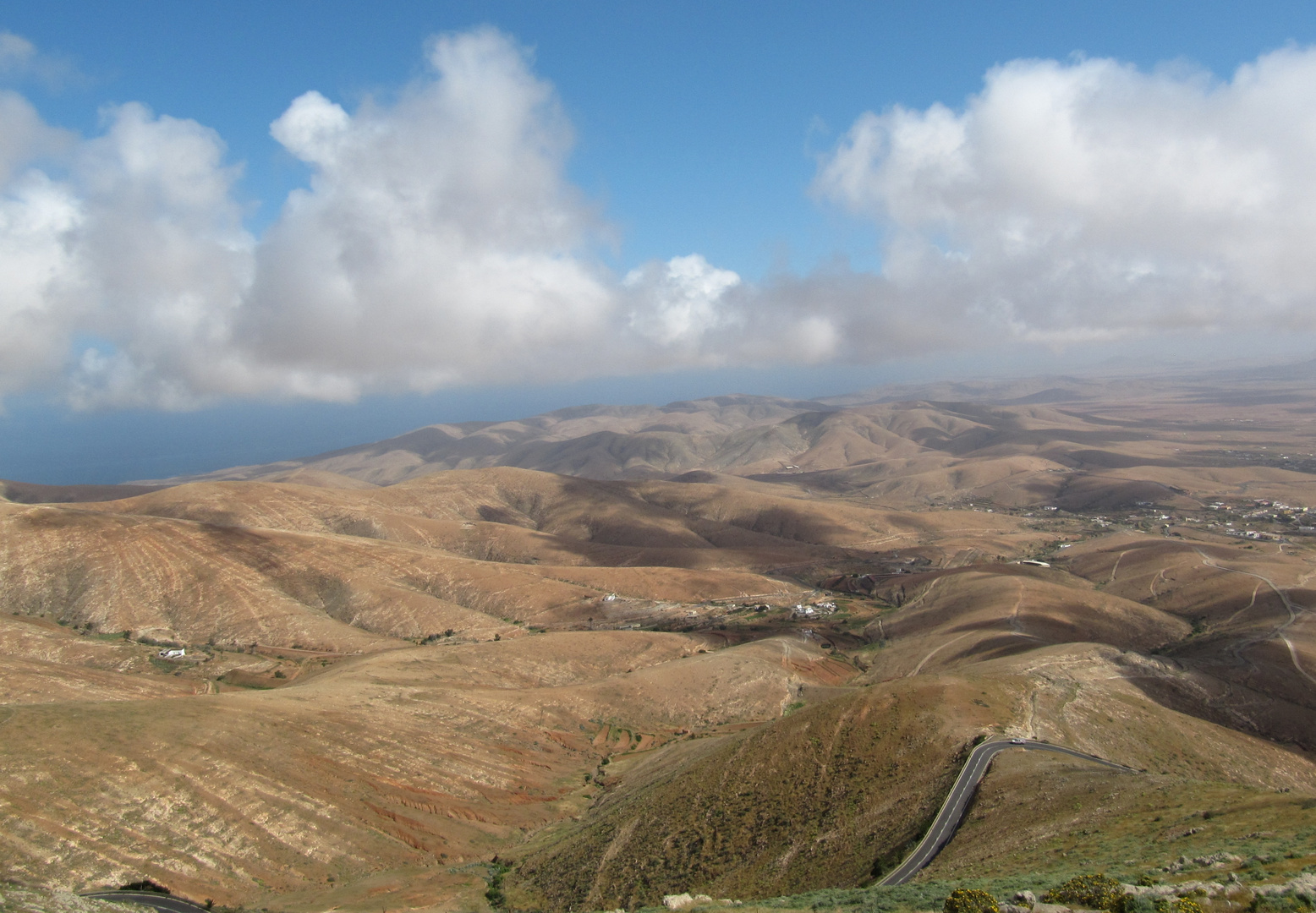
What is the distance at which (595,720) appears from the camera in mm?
67562

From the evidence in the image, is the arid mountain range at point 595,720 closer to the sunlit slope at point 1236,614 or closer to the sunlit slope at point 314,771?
the sunlit slope at point 314,771

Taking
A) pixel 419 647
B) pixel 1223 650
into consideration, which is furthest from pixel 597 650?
pixel 1223 650

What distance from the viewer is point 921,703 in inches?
1918

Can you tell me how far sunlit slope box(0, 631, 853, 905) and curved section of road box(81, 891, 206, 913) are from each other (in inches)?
45.5

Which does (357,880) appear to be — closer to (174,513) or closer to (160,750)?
(160,750)

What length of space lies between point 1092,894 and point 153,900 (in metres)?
42.7

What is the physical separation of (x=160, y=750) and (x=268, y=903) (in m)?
15.1

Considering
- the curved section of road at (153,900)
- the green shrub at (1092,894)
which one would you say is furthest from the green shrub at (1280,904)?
the curved section of road at (153,900)

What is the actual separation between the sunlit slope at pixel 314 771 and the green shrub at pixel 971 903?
3469cm

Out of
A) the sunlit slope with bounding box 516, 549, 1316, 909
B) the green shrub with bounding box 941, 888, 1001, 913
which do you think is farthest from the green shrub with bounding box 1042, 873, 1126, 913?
the sunlit slope with bounding box 516, 549, 1316, 909

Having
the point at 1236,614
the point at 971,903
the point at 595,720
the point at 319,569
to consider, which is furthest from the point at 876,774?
the point at 319,569

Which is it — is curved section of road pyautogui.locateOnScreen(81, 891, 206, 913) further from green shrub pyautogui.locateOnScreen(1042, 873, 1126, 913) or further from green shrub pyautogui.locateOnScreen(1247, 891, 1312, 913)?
green shrub pyautogui.locateOnScreen(1247, 891, 1312, 913)

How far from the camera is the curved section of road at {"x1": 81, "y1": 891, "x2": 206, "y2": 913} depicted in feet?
108

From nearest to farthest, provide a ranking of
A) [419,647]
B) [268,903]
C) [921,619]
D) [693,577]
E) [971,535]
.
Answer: [268,903] → [419,647] → [921,619] → [693,577] → [971,535]
